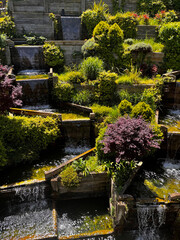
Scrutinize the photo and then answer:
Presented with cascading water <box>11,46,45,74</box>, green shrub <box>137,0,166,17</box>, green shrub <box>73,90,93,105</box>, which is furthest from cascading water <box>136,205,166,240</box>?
green shrub <box>137,0,166,17</box>

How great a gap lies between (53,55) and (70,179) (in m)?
11.5

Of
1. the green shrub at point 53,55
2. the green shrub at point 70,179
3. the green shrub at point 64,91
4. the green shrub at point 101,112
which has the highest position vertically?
the green shrub at point 53,55

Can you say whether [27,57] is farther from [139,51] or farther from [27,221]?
[27,221]

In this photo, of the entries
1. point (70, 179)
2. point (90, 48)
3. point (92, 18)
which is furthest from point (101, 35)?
point (70, 179)

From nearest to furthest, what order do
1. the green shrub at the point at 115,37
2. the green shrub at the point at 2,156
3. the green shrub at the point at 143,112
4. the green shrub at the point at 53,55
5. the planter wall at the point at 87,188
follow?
1. the planter wall at the point at 87,188
2. the green shrub at the point at 2,156
3. the green shrub at the point at 143,112
4. the green shrub at the point at 115,37
5. the green shrub at the point at 53,55

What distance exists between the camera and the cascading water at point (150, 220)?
24.9 feet

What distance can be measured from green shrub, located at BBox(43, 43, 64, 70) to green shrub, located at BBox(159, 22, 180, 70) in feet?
28.3

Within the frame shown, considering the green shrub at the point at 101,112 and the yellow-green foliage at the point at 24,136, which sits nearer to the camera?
the yellow-green foliage at the point at 24,136

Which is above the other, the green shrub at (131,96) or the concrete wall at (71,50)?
the concrete wall at (71,50)

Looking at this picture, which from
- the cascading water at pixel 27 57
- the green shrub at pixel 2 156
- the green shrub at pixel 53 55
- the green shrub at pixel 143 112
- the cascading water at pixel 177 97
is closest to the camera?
the green shrub at pixel 2 156

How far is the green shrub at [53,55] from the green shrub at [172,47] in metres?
8.64

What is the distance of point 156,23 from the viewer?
19062 mm

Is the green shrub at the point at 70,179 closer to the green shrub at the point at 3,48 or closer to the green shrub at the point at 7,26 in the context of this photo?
the green shrub at the point at 3,48

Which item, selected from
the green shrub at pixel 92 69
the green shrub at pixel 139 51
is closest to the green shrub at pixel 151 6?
the green shrub at pixel 139 51
